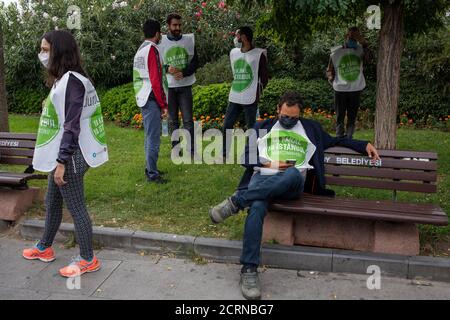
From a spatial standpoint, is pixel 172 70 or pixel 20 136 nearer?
pixel 20 136

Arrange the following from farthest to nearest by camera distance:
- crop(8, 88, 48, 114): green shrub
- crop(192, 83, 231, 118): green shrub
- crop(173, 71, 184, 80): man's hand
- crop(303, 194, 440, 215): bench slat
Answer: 1. crop(8, 88, 48, 114): green shrub
2. crop(192, 83, 231, 118): green shrub
3. crop(173, 71, 184, 80): man's hand
4. crop(303, 194, 440, 215): bench slat

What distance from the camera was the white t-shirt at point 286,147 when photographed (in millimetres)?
4285

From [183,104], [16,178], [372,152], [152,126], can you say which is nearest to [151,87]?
[152,126]

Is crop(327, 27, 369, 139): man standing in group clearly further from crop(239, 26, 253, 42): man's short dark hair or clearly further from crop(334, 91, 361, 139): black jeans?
crop(239, 26, 253, 42): man's short dark hair

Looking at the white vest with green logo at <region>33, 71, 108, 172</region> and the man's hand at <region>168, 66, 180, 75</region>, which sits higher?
the man's hand at <region>168, 66, 180, 75</region>

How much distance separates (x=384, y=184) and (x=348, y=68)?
2.86 metres

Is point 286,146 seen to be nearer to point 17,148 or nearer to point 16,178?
point 16,178

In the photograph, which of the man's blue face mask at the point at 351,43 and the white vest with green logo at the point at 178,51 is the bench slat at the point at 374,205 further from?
the man's blue face mask at the point at 351,43

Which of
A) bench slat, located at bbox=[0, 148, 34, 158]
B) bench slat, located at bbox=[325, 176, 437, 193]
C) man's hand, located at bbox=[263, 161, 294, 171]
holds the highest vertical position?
→ man's hand, located at bbox=[263, 161, 294, 171]

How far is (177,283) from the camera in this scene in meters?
3.90

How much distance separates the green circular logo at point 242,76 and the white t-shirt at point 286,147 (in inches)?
90.5

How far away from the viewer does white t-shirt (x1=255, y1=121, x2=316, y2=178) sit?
4.29 m

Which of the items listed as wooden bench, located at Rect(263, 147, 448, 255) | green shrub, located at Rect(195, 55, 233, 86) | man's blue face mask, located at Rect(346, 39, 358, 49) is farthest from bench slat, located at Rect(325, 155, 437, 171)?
green shrub, located at Rect(195, 55, 233, 86)

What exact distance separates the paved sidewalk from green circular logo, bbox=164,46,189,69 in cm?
309
